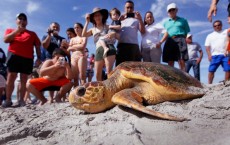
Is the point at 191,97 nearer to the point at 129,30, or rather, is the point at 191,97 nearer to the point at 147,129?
the point at 147,129

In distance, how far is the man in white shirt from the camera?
182 inches

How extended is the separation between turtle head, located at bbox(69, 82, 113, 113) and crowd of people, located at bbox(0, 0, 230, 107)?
3.72 feet

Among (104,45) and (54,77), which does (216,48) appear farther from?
(54,77)

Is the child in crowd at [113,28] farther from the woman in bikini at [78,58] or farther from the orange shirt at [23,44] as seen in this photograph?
the orange shirt at [23,44]

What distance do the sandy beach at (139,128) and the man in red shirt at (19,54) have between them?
182 cm

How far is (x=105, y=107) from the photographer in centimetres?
226

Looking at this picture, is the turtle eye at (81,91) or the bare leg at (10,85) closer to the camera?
the turtle eye at (81,91)

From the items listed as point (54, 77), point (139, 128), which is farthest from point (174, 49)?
point (139, 128)

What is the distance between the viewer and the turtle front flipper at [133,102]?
1.70 m

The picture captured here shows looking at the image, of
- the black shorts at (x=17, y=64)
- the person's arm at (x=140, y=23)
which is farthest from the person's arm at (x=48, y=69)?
the person's arm at (x=140, y=23)

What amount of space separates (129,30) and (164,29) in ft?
2.24

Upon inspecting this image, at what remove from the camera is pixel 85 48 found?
4059mm

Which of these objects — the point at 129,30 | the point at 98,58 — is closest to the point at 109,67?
the point at 98,58

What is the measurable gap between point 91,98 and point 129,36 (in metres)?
1.77
